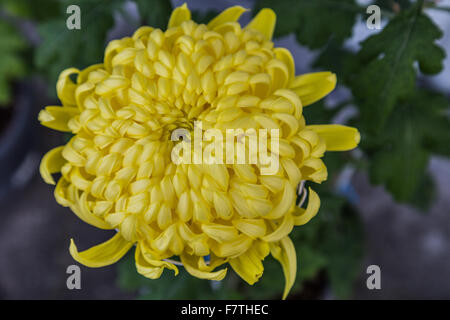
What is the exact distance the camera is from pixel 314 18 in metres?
1.18

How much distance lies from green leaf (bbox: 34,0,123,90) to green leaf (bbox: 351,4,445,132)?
736 mm

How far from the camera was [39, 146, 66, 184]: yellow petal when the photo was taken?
94cm

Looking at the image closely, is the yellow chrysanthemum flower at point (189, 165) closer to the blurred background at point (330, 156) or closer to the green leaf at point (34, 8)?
the blurred background at point (330, 156)

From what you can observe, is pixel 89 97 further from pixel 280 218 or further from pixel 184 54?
pixel 280 218

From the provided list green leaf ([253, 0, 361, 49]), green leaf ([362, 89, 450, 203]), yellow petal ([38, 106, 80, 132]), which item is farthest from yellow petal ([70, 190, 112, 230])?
green leaf ([362, 89, 450, 203])

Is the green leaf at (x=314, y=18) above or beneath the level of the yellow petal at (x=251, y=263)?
above

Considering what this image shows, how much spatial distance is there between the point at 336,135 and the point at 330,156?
13.9 inches

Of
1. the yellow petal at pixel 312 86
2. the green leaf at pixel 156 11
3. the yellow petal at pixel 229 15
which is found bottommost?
the yellow petal at pixel 312 86

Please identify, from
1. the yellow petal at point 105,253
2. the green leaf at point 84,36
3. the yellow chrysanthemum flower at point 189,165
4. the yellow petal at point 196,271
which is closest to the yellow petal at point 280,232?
the yellow chrysanthemum flower at point 189,165

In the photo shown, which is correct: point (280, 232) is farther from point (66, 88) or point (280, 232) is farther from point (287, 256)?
point (66, 88)

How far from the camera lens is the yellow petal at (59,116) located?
3.14 ft

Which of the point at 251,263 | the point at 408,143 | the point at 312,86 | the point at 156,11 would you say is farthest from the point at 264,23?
the point at 408,143

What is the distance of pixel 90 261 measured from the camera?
91 cm

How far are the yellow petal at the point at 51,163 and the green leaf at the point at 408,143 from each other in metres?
0.92
